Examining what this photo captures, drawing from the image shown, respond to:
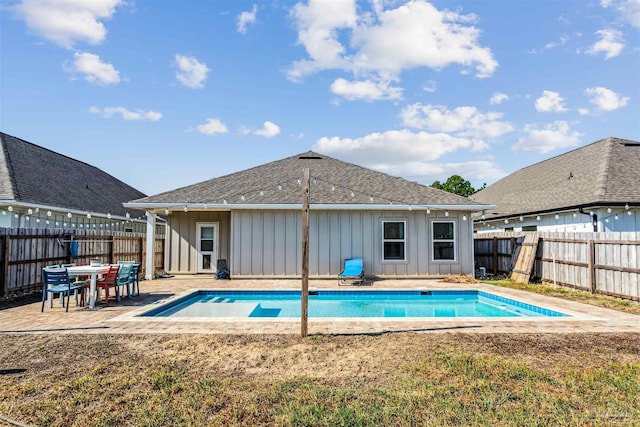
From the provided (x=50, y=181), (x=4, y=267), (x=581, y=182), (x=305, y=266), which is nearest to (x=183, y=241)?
(x=4, y=267)

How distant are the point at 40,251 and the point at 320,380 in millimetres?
9790

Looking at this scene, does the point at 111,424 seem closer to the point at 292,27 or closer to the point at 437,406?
the point at 437,406

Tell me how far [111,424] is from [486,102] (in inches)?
744

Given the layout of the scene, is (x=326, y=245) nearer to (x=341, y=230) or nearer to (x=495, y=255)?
(x=341, y=230)

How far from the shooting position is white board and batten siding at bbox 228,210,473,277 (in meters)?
12.6

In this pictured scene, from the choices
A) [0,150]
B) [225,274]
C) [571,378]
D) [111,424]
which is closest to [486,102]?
[225,274]

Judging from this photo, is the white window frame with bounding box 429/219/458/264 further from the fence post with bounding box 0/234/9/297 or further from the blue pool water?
the fence post with bounding box 0/234/9/297

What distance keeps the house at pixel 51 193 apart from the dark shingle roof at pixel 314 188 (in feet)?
13.1

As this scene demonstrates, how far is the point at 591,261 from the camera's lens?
9641 mm

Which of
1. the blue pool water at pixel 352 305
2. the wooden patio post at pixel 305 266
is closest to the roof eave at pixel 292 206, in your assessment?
the blue pool water at pixel 352 305

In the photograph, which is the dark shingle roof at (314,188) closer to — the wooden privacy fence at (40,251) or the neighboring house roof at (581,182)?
the wooden privacy fence at (40,251)

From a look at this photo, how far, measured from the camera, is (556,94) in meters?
15.7

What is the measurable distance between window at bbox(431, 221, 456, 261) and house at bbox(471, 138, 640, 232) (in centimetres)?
383

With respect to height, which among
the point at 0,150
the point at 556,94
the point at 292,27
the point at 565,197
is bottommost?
the point at 565,197
